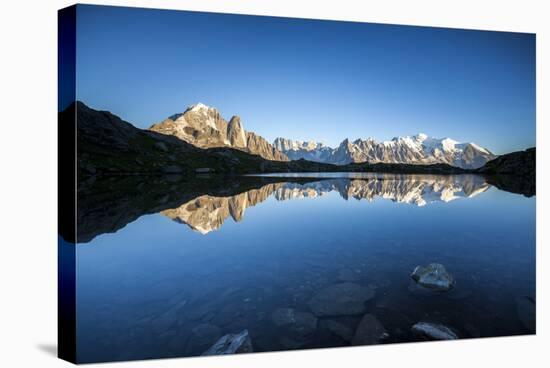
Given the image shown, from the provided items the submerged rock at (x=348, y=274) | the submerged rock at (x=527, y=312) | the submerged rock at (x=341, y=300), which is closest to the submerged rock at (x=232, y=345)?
the submerged rock at (x=341, y=300)

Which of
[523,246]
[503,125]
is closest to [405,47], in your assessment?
[503,125]

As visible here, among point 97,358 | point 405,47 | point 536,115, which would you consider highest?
point 405,47

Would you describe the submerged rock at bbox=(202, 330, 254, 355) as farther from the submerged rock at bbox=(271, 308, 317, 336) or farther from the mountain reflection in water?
the mountain reflection in water

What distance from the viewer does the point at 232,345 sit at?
7852 mm

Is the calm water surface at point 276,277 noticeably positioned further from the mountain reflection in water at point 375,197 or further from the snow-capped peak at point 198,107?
the snow-capped peak at point 198,107

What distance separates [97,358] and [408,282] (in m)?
8.88

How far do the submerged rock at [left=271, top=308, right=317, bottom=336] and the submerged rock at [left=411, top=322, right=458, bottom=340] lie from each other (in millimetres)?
2854

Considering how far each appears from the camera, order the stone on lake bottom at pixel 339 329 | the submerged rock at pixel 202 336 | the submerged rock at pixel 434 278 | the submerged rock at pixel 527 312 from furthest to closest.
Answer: the submerged rock at pixel 434 278 → the submerged rock at pixel 527 312 → the stone on lake bottom at pixel 339 329 → the submerged rock at pixel 202 336

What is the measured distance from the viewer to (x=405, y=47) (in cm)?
1108

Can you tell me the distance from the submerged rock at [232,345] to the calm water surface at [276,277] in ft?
0.46

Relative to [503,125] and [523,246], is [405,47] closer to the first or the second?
[503,125]

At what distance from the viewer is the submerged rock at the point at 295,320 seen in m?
8.24

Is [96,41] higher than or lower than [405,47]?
lower

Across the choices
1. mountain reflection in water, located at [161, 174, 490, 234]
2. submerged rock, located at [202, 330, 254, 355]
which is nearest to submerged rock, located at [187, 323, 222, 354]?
submerged rock, located at [202, 330, 254, 355]
